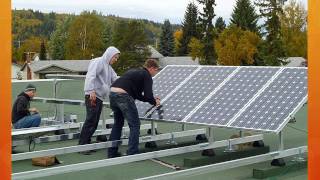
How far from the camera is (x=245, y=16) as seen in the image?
62.7 meters

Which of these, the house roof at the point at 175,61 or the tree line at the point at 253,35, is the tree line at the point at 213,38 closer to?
the tree line at the point at 253,35

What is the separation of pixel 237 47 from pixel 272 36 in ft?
11.4

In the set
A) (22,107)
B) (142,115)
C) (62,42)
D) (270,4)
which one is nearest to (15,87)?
(22,107)

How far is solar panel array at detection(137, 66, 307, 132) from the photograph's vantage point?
8.39m

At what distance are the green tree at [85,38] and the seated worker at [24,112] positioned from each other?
7873 centimetres

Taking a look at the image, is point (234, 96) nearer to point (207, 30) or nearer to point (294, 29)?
point (294, 29)

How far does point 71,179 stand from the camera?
7.64m

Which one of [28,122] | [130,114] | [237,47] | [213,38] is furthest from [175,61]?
[130,114]

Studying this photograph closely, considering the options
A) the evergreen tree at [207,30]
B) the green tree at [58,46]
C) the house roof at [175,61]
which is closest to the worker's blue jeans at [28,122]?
the evergreen tree at [207,30]

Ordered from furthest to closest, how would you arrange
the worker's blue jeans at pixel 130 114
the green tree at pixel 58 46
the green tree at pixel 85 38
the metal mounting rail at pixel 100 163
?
the green tree at pixel 58 46, the green tree at pixel 85 38, the worker's blue jeans at pixel 130 114, the metal mounting rail at pixel 100 163

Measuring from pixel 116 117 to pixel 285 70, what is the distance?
300cm

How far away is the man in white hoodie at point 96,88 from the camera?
9448 millimetres

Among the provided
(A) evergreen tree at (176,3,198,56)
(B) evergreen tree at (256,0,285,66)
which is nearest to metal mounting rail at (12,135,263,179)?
(B) evergreen tree at (256,0,285,66)

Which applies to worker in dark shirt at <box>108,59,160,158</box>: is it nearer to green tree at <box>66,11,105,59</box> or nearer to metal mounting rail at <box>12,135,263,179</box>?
metal mounting rail at <box>12,135,263,179</box>
